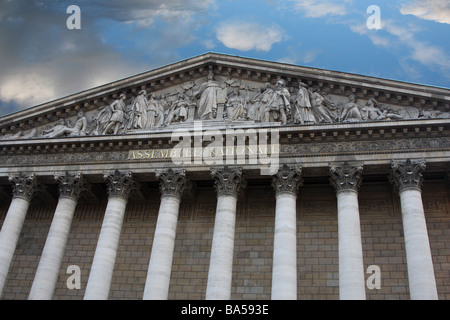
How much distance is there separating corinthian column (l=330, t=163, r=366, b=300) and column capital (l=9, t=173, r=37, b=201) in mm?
11111

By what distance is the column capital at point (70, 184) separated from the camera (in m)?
18.9

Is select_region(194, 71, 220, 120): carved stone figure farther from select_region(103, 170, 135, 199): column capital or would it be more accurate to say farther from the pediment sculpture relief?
select_region(103, 170, 135, 199): column capital

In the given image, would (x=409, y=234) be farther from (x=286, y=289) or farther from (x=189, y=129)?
(x=189, y=129)

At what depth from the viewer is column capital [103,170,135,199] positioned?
18.5 m

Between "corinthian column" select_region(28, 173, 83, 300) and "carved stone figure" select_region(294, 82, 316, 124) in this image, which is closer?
"corinthian column" select_region(28, 173, 83, 300)

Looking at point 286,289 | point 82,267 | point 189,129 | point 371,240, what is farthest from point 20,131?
point 371,240

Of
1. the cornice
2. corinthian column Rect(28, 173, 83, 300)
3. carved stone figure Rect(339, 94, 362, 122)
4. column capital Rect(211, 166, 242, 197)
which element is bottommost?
corinthian column Rect(28, 173, 83, 300)

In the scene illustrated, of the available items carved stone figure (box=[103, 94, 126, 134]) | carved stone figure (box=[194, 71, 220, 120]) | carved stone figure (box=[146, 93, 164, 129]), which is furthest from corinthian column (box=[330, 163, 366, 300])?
carved stone figure (box=[103, 94, 126, 134])

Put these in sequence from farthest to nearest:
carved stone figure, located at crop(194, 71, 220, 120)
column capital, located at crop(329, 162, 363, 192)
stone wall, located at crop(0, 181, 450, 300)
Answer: carved stone figure, located at crop(194, 71, 220, 120)
stone wall, located at crop(0, 181, 450, 300)
column capital, located at crop(329, 162, 363, 192)

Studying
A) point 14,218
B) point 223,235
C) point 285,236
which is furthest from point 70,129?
point 285,236

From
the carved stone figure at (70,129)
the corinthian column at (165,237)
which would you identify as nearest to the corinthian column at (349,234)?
the corinthian column at (165,237)

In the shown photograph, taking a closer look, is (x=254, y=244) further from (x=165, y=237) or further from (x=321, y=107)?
(x=321, y=107)

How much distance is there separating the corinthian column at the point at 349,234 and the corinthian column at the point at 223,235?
338 cm

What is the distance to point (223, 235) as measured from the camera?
16.8 meters
